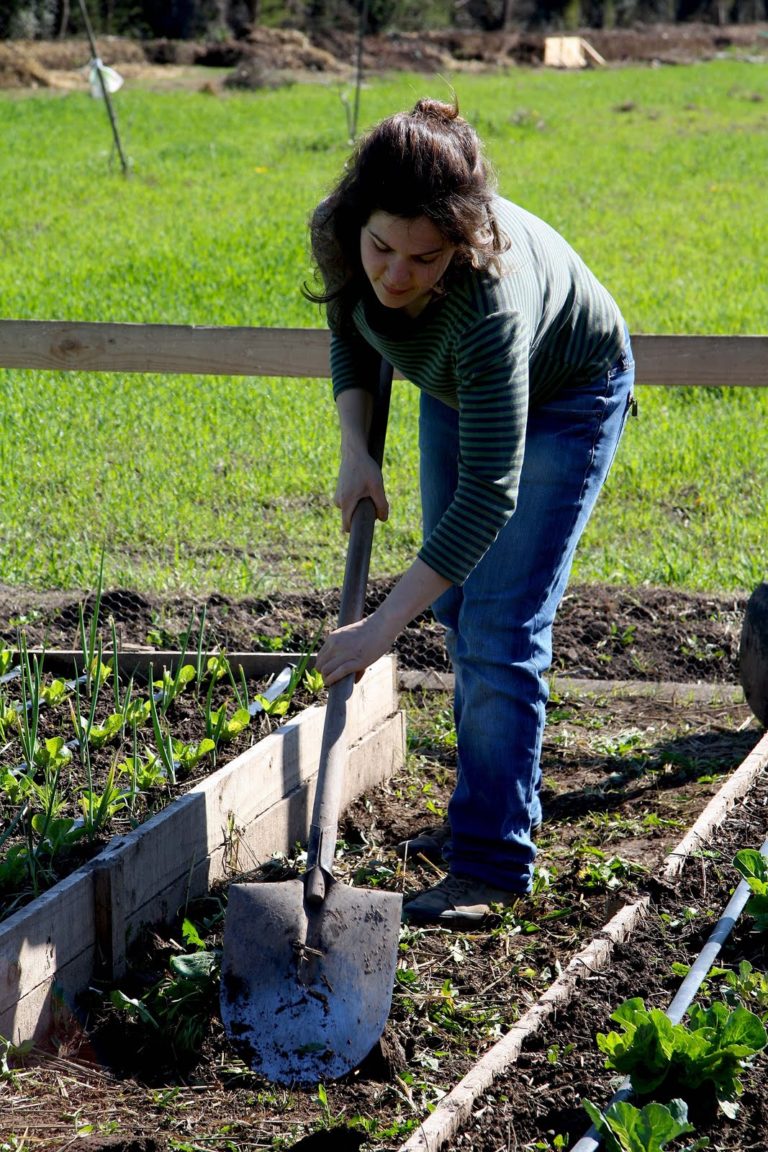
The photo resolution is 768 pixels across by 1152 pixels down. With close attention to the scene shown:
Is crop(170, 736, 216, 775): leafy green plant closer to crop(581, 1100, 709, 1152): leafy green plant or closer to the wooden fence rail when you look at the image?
crop(581, 1100, 709, 1152): leafy green plant

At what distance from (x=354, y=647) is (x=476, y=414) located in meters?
0.47

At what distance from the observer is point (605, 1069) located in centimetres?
218

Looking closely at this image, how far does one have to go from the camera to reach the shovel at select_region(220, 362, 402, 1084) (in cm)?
223

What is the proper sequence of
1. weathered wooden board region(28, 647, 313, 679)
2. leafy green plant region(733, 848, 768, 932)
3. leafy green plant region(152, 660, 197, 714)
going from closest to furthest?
leafy green plant region(733, 848, 768, 932) → leafy green plant region(152, 660, 197, 714) → weathered wooden board region(28, 647, 313, 679)

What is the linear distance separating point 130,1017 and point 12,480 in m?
3.83

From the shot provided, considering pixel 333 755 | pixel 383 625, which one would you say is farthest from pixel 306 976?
pixel 383 625

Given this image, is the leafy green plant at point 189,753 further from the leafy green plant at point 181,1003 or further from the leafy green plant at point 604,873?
the leafy green plant at point 604,873

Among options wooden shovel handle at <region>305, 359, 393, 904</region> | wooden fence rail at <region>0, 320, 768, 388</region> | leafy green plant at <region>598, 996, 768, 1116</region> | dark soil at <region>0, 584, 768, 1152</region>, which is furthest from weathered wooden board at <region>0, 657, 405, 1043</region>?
wooden fence rail at <region>0, 320, 768, 388</region>

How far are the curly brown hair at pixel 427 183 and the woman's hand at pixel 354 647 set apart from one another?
2.12 ft

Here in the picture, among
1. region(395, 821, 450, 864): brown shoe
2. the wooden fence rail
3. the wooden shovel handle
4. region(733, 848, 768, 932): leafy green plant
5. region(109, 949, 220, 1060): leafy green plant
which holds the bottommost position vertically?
region(395, 821, 450, 864): brown shoe

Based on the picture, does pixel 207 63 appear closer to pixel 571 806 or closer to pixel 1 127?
pixel 1 127

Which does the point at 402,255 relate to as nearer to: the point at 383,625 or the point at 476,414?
the point at 476,414

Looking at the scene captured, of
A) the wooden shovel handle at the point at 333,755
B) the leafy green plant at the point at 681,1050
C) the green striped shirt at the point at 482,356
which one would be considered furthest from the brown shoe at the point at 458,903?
the green striped shirt at the point at 482,356

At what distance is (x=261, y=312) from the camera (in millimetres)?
9922
